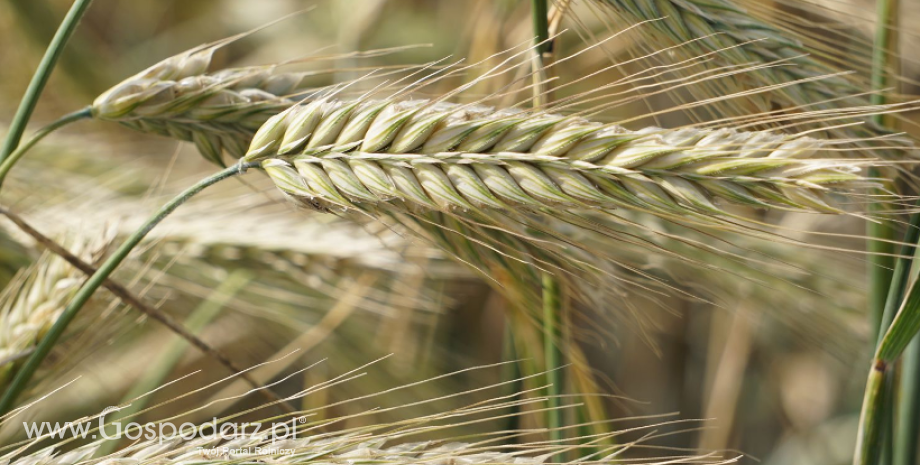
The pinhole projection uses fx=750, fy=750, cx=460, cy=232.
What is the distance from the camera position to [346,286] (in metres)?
1.04

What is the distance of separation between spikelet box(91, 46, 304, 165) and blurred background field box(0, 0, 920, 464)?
65 millimetres

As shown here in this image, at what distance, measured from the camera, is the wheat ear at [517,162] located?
479 mm

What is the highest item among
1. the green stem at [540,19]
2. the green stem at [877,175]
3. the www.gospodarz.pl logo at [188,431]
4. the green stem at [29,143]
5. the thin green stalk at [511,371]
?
the green stem at [540,19]

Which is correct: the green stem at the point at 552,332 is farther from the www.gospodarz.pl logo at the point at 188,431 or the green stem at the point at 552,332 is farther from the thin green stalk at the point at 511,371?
the www.gospodarz.pl logo at the point at 188,431

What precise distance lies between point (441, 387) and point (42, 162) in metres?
0.79

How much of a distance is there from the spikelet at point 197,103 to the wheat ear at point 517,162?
9 cm

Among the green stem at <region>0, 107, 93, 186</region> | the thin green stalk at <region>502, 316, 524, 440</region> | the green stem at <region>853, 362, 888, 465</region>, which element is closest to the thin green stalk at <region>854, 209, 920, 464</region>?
the green stem at <region>853, 362, 888, 465</region>

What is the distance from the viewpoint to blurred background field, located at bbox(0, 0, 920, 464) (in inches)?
38.4

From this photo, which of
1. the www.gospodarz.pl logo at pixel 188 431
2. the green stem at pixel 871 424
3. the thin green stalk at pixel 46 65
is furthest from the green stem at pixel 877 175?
the thin green stalk at pixel 46 65

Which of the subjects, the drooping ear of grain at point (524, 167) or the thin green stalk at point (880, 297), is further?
the thin green stalk at point (880, 297)

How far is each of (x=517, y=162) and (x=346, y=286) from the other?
564 mm

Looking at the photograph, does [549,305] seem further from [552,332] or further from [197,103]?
[197,103]

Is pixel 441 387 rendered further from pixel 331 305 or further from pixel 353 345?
pixel 331 305

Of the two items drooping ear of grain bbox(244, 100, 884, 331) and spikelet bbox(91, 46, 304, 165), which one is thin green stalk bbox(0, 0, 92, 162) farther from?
drooping ear of grain bbox(244, 100, 884, 331)
